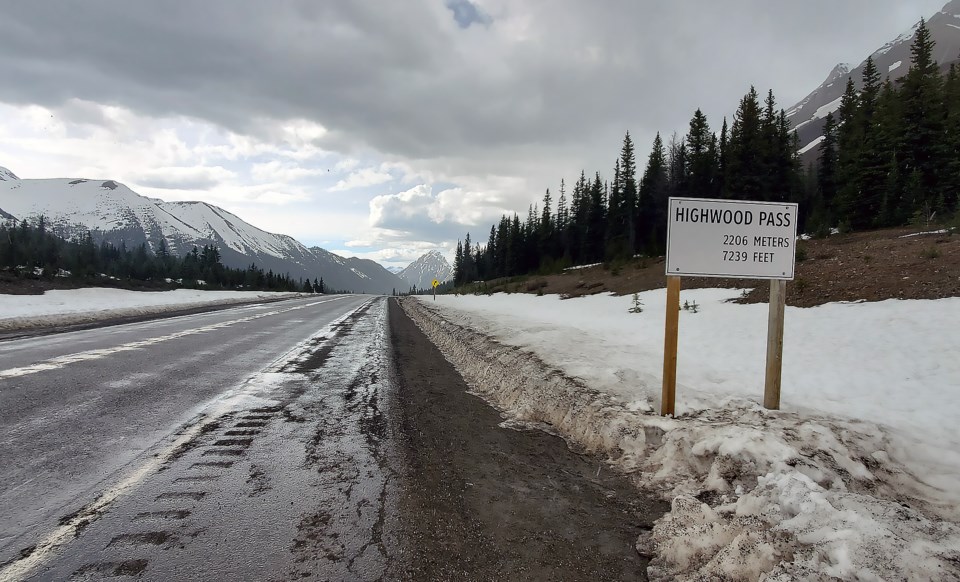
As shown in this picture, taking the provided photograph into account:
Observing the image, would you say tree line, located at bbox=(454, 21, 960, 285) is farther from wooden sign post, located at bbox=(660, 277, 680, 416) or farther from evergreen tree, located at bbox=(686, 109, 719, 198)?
wooden sign post, located at bbox=(660, 277, 680, 416)

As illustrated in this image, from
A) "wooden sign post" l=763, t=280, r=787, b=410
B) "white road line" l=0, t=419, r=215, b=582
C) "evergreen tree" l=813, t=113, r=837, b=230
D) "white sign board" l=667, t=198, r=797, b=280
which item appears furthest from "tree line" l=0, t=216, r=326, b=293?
"evergreen tree" l=813, t=113, r=837, b=230

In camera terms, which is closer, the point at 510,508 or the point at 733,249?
the point at 510,508

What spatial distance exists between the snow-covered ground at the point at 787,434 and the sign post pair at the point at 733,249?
2.39ft

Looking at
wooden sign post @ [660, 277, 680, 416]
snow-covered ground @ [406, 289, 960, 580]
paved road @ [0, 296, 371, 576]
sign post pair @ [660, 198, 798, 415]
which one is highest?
sign post pair @ [660, 198, 798, 415]

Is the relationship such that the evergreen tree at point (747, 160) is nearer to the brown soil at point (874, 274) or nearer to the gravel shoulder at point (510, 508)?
the brown soil at point (874, 274)

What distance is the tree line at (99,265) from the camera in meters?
63.6

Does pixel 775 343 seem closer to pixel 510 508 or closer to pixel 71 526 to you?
pixel 510 508

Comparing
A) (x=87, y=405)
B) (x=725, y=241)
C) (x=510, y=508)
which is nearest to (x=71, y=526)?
(x=510, y=508)

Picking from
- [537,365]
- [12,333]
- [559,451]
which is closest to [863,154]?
[537,365]

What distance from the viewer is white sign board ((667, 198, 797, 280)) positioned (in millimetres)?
5020

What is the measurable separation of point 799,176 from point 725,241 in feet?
223

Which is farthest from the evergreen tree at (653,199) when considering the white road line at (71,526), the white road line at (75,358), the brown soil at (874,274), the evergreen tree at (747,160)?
the white road line at (71,526)

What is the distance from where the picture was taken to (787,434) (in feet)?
13.6

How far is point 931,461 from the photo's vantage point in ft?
12.9
